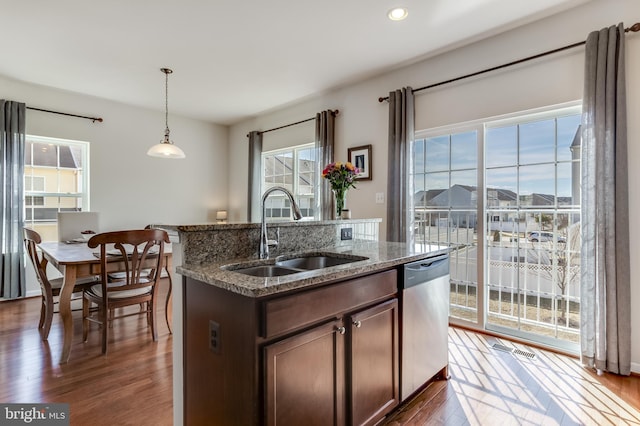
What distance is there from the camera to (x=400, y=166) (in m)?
3.37

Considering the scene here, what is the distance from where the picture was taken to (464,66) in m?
3.07

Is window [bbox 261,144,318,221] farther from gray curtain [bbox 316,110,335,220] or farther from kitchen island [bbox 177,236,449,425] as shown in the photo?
kitchen island [bbox 177,236,449,425]

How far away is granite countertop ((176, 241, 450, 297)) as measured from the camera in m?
1.16

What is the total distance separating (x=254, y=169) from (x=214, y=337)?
4.30 m

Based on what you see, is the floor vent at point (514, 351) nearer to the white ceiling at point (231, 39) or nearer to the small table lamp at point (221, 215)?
the white ceiling at point (231, 39)

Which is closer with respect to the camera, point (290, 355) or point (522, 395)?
point (290, 355)

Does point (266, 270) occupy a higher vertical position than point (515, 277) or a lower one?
higher

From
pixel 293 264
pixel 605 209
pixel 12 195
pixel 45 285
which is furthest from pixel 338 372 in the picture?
pixel 12 195

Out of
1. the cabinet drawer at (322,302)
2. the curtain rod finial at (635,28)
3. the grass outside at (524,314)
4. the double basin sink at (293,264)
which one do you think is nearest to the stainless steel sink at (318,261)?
the double basin sink at (293,264)

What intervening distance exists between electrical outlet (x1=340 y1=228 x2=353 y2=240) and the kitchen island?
2.51ft

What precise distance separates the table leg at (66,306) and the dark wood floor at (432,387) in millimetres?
95

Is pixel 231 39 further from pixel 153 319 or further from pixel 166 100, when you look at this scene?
pixel 153 319

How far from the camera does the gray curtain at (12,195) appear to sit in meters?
3.81

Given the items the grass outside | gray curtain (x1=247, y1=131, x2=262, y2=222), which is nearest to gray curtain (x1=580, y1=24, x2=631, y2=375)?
the grass outside
